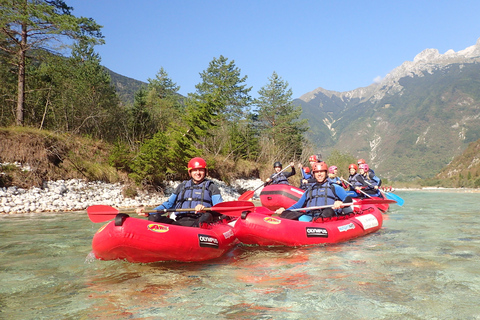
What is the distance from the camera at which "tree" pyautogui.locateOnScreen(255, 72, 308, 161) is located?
3138 cm

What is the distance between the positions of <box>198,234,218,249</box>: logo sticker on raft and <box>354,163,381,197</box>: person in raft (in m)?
7.33

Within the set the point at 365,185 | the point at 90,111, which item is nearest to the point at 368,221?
the point at 365,185

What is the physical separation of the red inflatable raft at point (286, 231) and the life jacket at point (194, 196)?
64 cm

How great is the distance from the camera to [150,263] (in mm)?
4516

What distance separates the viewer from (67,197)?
457 inches

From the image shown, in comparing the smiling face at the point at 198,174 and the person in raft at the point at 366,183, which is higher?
the smiling face at the point at 198,174

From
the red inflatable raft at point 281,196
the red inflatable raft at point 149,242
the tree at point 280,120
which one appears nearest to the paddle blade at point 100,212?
the red inflatable raft at point 149,242

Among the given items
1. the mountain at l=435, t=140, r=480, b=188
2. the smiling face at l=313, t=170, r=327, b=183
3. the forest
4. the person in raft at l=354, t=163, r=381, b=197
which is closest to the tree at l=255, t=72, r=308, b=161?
the forest

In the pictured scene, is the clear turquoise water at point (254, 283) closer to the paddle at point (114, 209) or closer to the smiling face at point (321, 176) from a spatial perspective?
the paddle at point (114, 209)

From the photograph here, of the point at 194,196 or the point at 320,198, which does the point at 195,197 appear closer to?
the point at 194,196

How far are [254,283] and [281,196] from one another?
5.81m

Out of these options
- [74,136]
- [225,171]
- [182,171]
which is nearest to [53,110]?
[74,136]

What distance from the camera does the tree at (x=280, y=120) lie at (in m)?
31.4

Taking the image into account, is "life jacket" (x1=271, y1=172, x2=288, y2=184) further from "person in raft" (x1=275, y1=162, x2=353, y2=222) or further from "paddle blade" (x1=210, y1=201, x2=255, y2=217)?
"paddle blade" (x1=210, y1=201, x2=255, y2=217)
